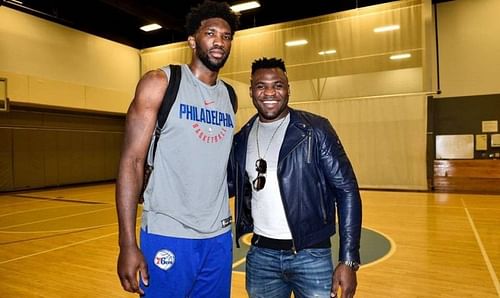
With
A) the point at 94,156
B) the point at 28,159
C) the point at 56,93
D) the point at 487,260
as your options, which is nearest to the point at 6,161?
the point at 28,159

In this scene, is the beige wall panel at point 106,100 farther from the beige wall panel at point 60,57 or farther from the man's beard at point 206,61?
the man's beard at point 206,61

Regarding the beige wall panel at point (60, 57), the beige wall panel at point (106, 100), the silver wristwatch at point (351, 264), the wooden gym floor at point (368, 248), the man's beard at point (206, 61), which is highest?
the beige wall panel at point (60, 57)

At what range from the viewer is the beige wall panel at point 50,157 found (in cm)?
1226

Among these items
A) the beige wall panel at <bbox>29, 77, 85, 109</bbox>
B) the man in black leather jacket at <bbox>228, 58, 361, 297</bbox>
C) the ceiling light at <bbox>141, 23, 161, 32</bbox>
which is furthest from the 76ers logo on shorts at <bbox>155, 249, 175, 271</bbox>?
the ceiling light at <bbox>141, 23, 161, 32</bbox>

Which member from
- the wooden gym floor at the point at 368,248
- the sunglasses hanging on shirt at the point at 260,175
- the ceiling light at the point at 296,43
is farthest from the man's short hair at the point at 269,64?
the ceiling light at the point at 296,43

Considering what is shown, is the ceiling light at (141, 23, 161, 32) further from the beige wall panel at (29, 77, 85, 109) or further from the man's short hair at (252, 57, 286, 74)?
the man's short hair at (252, 57, 286, 74)

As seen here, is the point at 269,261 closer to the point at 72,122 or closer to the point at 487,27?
the point at 487,27

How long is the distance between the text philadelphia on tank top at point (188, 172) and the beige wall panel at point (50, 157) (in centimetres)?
1255

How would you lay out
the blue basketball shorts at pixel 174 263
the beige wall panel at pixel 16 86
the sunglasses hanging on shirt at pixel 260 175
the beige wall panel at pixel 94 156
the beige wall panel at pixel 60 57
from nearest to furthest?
the blue basketball shorts at pixel 174 263, the sunglasses hanging on shirt at pixel 260 175, the beige wall panel at pixel 16 86, the beige wall panel at pixel 60 57, the beige wall panel at pixel 94 156

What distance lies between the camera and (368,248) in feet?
14.5

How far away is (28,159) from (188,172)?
1241 centimetres

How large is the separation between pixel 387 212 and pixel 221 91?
237 inches

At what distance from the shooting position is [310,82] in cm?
1099

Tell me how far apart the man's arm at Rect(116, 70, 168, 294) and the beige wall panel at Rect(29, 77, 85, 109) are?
34.8ft
